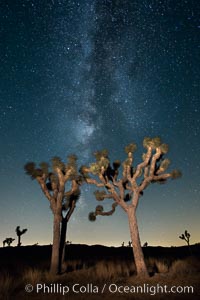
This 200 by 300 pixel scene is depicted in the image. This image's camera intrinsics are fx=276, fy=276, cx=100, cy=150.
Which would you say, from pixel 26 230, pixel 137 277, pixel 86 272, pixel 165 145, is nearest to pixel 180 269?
pixel 137 277

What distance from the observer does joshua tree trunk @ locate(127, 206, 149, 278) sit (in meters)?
11.1

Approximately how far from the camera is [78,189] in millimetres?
14734

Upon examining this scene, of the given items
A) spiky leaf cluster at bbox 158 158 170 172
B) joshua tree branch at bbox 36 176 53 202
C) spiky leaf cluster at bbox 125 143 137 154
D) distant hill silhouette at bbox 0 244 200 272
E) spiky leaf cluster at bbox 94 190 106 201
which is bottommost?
distant hill silhouette at bbox 0 244 200 272

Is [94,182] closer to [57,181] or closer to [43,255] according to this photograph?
[57,181]

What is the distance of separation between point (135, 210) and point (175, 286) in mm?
3525

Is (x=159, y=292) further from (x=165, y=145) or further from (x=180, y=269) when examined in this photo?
(x=165, y=145)

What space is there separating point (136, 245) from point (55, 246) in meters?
3.81

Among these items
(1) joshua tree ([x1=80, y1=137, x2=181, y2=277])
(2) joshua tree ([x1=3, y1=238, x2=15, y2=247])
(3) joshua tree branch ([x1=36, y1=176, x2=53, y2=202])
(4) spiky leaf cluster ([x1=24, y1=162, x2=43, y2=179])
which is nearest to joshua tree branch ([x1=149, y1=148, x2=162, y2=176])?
(1) joshua tree ([x1=80, y1=137, x2=181, y2=277])

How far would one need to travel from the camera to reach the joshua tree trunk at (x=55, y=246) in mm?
12358

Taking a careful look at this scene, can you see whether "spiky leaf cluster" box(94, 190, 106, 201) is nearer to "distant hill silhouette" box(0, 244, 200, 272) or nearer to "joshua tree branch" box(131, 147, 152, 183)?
"joshua tree branch" box(131, 147, 152, 183)

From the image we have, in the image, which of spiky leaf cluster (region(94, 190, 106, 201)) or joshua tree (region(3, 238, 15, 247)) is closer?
spiky leaf cluster (region(94, 190, 106, 201))

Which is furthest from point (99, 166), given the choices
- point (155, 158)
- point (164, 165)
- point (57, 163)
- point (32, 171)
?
point (32, 171)

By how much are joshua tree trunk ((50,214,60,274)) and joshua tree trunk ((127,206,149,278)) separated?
3.50 metres

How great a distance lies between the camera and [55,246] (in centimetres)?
1274
